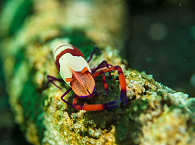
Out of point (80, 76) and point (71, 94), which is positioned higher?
point (80, 76)

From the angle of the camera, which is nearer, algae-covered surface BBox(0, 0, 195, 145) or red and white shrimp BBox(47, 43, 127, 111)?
algae-covered surface BBox(0, 0, 195, 145)

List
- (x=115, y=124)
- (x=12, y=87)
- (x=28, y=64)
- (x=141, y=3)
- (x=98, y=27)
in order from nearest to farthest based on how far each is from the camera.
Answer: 1. (x=115, y=124)
2. (x=28, y=64)
3. (x=12, y=87)
4. (x=98, y=27)
5. (x=141, y=3)

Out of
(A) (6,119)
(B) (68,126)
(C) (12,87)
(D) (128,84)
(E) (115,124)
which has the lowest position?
(A) (6,119)

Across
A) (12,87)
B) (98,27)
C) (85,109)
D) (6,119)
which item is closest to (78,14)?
(98,27)

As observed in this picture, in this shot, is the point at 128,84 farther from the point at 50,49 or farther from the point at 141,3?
the point at 141,3

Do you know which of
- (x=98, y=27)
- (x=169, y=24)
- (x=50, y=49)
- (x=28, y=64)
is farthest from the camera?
(x=169, y=24)

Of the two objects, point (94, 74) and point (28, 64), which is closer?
point (94, 74)

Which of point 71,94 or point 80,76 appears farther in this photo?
point 71,94

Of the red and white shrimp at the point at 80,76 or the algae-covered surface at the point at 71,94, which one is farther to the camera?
the red and white shrimp at the point at 80,76
